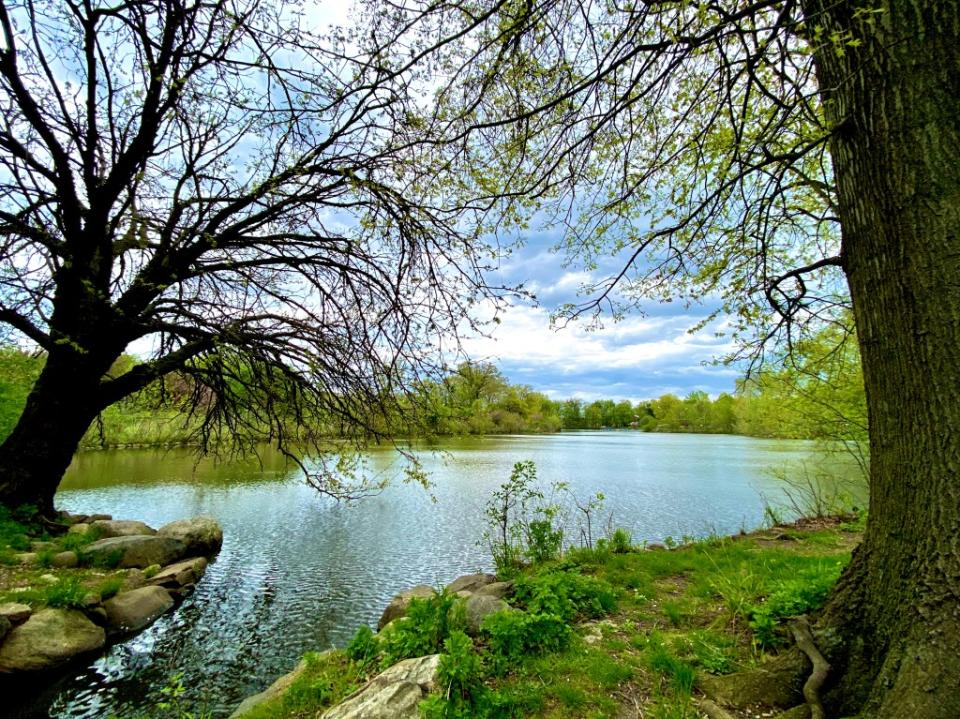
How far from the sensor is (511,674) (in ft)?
9.30

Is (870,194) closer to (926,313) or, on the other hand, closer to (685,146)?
(926,313)

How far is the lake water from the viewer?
4.82 meters

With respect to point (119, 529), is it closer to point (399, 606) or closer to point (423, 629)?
point (399, 606)

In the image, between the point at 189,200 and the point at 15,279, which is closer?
the point at 15,279

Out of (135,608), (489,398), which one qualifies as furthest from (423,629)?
(135,608)

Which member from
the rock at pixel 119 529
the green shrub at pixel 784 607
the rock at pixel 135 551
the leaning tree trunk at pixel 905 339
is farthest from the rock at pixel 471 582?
the rock at pixel 119 529

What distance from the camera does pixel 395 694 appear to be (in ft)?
8.25

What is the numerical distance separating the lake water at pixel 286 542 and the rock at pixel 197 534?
392 millimetres

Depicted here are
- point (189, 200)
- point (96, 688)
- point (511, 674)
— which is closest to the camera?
point (511, 674)

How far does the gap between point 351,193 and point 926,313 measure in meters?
5.74

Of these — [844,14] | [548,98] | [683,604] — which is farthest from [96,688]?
[844,14]

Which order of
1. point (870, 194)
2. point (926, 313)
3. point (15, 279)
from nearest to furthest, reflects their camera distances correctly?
point (926, 313) → point (870, 194) → point (15, 279)

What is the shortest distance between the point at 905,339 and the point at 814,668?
1644 millimetres

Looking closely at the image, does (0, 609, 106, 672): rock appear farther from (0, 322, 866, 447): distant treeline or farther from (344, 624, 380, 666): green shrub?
(344, 624, 380, 666): green shrub
